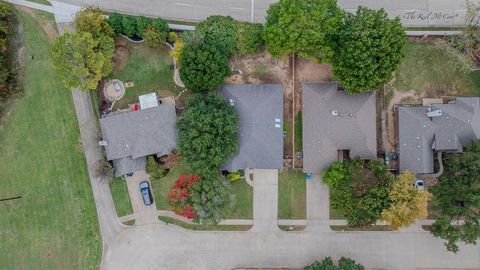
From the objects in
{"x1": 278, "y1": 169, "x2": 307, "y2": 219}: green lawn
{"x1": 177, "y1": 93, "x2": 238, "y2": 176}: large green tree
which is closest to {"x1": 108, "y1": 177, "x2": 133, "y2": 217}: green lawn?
{"x1": 177, "y1": 93, "x2": 238, "y2": 176}: large green tree

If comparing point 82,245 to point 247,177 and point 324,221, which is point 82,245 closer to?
point 247,177

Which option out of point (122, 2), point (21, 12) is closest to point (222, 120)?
point (122, 2)

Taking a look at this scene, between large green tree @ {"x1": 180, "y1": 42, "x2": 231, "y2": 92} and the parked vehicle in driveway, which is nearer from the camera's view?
large green tree @ {"x1": 180, "y1": 42, "x2": 231, "y2": 92}

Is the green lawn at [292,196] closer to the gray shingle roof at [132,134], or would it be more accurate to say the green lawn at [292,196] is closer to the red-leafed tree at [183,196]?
the red-leafed tree at [183,196]

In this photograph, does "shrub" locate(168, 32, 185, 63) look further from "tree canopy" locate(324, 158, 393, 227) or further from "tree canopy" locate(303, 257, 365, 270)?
"tree canopy" locate(303, 257, 365, 270)

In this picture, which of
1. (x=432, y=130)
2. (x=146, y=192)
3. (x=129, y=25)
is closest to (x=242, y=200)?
(x=146, y=192)

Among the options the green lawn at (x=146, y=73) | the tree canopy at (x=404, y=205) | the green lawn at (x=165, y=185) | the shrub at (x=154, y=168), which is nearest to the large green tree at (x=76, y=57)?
the green lawn at (x=146, y=73)

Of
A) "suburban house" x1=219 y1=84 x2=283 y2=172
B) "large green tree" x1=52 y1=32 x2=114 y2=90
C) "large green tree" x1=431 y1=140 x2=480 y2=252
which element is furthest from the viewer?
"suburban house" x1=219 y1=84 x2=283 y2=172
